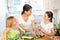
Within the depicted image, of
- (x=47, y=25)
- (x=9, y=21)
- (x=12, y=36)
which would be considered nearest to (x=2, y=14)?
(x=9, y=21)

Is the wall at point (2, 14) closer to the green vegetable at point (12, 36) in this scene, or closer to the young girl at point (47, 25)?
the green vegetable at point (12, 36)

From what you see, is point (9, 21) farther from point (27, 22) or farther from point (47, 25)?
point (47, 25)

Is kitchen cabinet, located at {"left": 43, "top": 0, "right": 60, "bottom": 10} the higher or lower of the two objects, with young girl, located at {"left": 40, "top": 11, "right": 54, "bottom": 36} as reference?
higher

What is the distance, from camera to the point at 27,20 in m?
1.19

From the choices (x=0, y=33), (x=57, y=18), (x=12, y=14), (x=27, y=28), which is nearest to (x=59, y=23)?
(x=57, y=18)

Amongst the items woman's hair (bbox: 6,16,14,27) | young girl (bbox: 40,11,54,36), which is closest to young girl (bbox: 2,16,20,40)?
woman's hair (bbox: 6,16,14,27)

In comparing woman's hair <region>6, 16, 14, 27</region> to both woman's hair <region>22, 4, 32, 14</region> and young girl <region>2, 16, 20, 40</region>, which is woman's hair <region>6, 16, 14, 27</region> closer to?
young girl <region>2, 16, 20, 40</region>

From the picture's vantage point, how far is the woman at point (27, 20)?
118 centimetres

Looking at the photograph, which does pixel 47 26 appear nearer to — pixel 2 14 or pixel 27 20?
pixel 27 20

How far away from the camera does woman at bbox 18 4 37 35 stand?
1176mm

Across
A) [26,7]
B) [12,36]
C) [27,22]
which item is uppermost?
[26,7]

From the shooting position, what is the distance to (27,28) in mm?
1175

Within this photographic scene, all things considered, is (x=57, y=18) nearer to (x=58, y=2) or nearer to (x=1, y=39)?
(x=58, y=2)

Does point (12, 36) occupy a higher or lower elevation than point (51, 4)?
lower
